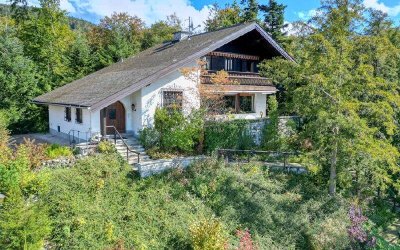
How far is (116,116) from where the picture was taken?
20.5 metres

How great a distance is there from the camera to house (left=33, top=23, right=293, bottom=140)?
18188mm

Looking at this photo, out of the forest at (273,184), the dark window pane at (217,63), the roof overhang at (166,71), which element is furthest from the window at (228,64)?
the forest at (273,184)

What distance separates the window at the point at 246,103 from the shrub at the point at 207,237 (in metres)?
14.6

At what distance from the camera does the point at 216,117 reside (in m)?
19.5

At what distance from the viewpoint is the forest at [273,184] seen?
439 inches

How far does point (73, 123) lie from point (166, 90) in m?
6.48

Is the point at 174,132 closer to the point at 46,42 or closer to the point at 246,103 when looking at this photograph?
the point at 246,103

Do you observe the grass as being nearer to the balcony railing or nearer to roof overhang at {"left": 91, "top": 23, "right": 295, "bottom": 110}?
roof overhang at {"left": 91, "top": 23, "right": 295, "bottom": 110}

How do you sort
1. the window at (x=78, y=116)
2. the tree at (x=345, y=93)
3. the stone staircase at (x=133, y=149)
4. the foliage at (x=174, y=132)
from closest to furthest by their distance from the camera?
the tree at (x=345, y=93) → the stone staircase at (x=133, y=149) → the foliage at (x=174, y=132) → the window at (x=78, y=116)

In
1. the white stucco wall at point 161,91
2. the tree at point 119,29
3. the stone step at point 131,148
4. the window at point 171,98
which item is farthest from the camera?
the tree at point 119,29

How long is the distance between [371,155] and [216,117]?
8.62m

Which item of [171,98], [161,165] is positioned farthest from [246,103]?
[161,165]

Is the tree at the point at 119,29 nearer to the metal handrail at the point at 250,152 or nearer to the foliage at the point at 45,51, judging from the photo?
the foliage at the point at 45,51

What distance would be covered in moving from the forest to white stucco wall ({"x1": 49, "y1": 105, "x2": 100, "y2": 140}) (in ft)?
8.39
